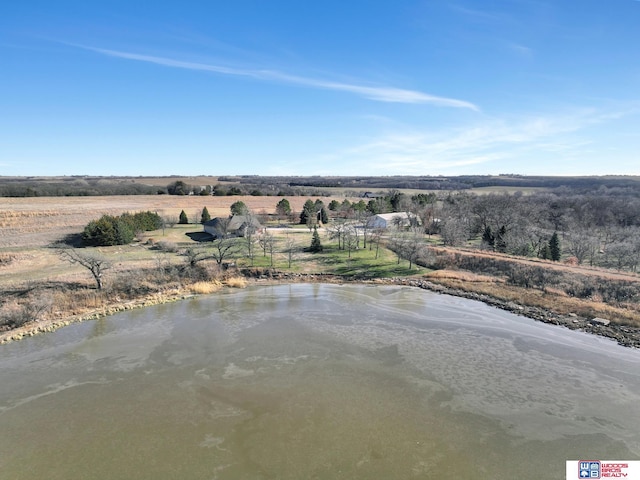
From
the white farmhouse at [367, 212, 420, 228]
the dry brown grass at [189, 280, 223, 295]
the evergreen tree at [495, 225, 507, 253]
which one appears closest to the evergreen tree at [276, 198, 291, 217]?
the white farmhouse at [367, 212, 420, 228]

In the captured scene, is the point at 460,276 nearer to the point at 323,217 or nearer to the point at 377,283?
the point at 377,283

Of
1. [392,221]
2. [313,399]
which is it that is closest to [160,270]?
[313,399]

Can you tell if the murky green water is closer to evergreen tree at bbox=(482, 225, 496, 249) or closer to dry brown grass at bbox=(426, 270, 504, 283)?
dry brown grass at bbox=(426, 270, 504, 283)

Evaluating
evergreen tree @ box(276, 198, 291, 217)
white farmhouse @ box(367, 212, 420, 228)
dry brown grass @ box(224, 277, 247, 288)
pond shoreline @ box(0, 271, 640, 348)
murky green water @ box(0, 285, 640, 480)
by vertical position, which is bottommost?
murky green water @ box(0, 285, 640, 480)

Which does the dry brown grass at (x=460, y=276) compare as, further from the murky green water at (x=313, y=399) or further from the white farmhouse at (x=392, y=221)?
the white farmhouse at (x=392, y=221)

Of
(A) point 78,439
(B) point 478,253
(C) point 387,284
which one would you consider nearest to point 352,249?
(C) point 387,284

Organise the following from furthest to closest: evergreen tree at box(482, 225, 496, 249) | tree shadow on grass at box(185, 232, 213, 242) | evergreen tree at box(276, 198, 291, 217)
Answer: evergreen tree at box(276, 198, 291, 217) → tree shadow on grass at box(185, 232, 213, 242) → evergreen tree at box(482, 225, 496, 249)

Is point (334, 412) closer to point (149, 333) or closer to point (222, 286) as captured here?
point (149, 333)
